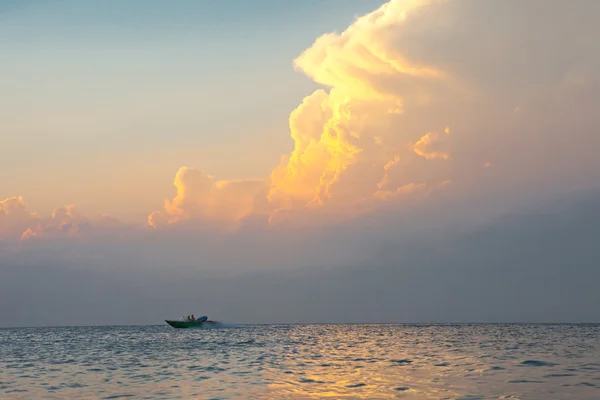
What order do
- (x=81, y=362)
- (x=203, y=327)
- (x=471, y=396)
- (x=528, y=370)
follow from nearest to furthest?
(x=471, y=396)
(x=528, y=370)
(x=81, y=362)
(x=203, y=327)

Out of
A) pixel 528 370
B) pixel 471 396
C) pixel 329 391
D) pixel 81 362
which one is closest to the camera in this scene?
pixel 471 396

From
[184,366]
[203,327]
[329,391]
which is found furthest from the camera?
[203,327]

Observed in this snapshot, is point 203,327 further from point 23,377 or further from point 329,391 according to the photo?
point 329,391

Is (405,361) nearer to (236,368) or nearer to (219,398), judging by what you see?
(236,368)

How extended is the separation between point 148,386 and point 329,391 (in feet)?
41.2

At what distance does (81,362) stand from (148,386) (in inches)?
1073

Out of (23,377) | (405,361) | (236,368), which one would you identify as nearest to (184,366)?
(236,368)

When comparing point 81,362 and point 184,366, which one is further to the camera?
point 81,362

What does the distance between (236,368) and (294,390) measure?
1736cm

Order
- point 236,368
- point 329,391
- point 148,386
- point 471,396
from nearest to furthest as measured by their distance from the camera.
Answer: point 471,396 → point 329,391 → point 148,386 → point 236,368

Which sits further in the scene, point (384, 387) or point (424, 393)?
point (384, 387)

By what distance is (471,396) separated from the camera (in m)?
33.1

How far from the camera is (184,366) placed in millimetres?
55812

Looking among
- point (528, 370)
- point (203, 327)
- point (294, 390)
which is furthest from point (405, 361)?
point (203, 327)
